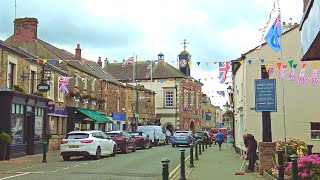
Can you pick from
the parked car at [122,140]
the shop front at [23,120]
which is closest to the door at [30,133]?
the shop front at [23,120]

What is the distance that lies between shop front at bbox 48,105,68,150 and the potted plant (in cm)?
797

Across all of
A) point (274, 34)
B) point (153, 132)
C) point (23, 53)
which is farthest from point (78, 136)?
point (153, 132)

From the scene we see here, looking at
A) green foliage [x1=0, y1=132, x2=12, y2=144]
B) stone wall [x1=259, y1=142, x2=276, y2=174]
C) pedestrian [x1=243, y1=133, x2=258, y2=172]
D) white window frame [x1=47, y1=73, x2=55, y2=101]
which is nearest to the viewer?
stone wall [x1=259, y1=142, x2=276, y2=174]

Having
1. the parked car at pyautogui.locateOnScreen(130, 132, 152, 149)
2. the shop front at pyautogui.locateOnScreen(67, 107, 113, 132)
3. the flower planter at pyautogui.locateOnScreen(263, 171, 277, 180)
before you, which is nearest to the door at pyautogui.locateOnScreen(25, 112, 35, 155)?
the shop front at pyautogui.locateOnScreen(67, 107, 113, 132)

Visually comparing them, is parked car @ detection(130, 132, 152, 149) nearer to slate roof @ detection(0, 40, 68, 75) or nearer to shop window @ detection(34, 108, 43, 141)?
slate roof @ detection(0, 40, 68, 75)

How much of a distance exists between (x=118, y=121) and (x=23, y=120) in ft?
75.2

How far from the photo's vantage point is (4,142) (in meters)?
21.3

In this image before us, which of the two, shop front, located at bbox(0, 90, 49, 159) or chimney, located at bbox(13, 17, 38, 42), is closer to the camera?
shop front, located at bbox(0, 90, 49, 159)

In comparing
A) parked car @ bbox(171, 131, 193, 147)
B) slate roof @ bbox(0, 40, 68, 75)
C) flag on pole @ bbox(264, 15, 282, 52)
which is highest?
slate roof @ bbox(0, 40, 68, 75)

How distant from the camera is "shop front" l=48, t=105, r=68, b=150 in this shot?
30.0 meters

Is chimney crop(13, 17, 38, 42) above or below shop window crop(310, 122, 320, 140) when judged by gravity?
above

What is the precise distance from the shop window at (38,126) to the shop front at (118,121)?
18.3 m

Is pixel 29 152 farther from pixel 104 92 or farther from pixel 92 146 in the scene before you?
pixel 104 92

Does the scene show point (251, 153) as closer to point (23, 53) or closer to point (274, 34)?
point (274, 34)
